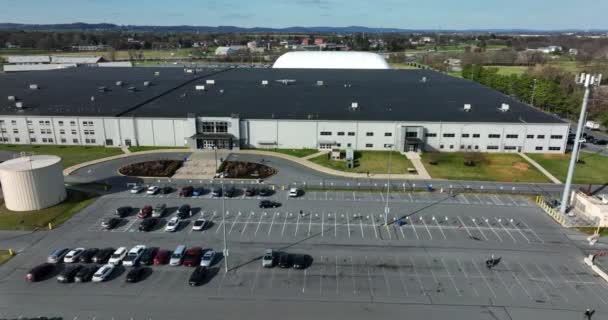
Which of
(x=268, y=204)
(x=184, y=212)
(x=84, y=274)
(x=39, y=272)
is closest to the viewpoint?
(x=84, y=274)

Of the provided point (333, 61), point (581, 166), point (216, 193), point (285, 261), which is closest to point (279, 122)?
point (216, 193)

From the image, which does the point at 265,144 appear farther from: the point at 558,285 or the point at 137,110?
the point at 558,285

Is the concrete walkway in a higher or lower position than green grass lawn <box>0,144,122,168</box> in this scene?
lower

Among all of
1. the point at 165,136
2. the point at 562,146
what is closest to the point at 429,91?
the point at 562,146

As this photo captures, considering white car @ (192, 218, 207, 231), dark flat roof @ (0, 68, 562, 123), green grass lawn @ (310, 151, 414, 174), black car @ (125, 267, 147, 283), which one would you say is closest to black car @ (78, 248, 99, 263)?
black car @ (125, 267, 147, 283)

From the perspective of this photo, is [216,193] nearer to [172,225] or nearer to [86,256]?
[172,225]

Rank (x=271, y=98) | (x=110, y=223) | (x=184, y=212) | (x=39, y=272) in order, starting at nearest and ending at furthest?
1. (x=39, y=272)
2. (x=110, y=223)
3. (x=184, y=212)
4. (x=271, y=98)

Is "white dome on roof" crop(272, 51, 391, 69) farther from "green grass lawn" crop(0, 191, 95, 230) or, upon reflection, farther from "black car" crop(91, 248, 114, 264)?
"black car" crop(91, 248, 114, 264)
